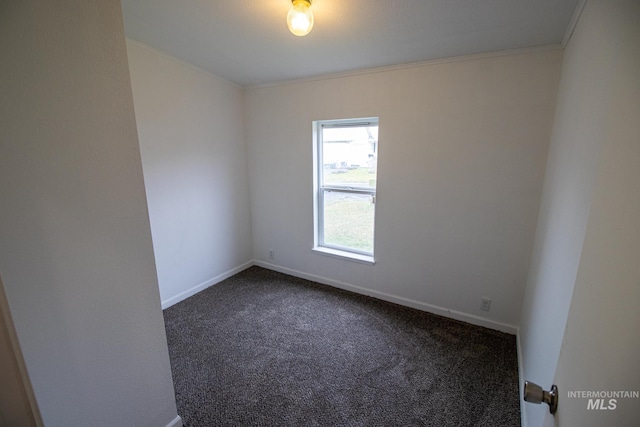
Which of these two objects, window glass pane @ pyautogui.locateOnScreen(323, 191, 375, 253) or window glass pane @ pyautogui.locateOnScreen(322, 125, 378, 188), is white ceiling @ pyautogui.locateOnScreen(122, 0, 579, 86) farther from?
window glass pane @ pyautogui.locateOnScreen(323, 191, 375, 253)

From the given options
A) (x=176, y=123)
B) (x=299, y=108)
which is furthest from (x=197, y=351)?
(x=299, y=108)

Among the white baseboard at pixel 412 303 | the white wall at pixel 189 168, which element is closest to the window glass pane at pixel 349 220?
the white baseboard at pixel 412 303

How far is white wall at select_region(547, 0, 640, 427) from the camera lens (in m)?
0.47

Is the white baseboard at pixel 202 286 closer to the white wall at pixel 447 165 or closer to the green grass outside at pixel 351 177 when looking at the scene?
the white wall at pixel 447 165

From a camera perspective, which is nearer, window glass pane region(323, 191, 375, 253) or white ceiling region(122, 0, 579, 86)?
white ceiling region(122, 0, 579, 86)

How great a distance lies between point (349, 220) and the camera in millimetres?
3027

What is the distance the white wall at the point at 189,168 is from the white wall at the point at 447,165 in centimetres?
58

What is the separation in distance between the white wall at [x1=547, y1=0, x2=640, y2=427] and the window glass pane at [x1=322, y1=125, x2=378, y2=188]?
2.10 m

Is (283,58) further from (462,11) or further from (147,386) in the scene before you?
(147,386)

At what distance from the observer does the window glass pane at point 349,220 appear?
113 inches

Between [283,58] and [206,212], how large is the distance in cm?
177

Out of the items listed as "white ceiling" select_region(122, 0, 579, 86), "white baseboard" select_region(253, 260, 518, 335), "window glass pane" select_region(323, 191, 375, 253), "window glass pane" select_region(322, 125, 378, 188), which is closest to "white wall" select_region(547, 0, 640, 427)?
"white ceiling" select_region(122, 0, 579, 86)

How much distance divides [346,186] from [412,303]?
1.38 metres

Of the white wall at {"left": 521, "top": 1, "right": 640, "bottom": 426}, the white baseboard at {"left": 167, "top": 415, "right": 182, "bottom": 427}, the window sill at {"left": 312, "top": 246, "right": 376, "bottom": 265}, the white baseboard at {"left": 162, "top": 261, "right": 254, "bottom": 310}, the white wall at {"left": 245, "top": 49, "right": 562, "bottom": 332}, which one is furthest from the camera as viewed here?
the window sill at {"left": 312, "top": 246, "right": 376, "bottom": 265}
